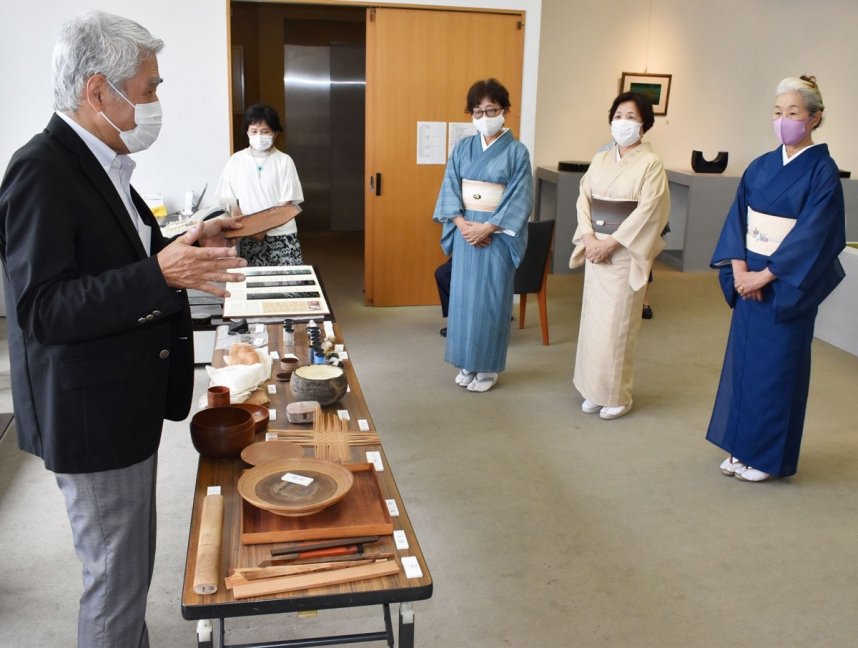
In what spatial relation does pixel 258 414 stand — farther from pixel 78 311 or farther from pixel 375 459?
pixel 78 311

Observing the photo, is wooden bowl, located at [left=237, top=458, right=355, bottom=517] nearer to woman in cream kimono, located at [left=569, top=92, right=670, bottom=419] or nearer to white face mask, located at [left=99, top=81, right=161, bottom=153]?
white face mask, located at [left=99, top=81, right=161, bottom=153]

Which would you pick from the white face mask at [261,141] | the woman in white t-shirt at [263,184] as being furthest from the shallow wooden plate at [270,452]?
the white face mask at [261,141]

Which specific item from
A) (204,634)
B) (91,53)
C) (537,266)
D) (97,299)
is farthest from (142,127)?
(537,266)

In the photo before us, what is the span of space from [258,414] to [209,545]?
1.92 feet

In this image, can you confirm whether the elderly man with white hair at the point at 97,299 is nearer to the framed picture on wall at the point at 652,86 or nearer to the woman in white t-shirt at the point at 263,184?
the woman in white t-shirt at the point at 263,184

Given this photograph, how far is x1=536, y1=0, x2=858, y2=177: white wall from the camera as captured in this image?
308 inches

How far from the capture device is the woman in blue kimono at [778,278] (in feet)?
9.87

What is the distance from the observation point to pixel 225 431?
1.88m

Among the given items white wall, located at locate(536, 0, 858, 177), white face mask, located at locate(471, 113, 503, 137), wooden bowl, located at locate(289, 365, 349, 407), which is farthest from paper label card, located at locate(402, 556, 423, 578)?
white wall, located at locate(536, 0, 858, 177)

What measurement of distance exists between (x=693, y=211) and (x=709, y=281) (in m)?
0.72

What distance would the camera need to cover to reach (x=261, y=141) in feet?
15.0

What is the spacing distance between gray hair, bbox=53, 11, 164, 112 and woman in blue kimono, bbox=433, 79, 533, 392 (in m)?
2.70

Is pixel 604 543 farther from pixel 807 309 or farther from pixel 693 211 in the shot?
pixel 693 211

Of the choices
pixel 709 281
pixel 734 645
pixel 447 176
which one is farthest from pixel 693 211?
pixel 734 645
